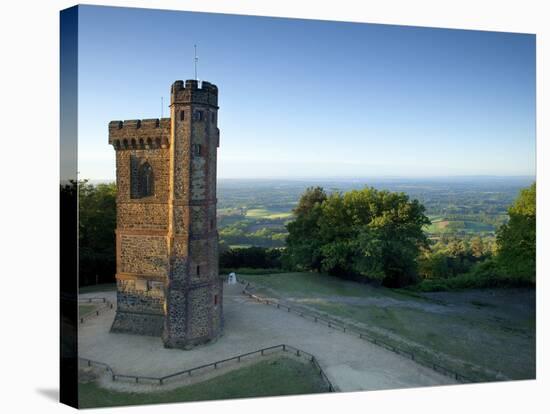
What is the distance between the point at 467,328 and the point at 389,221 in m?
9.02

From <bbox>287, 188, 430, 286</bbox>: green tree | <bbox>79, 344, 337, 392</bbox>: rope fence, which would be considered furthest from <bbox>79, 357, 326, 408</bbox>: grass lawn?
<bbox>287, 188, 430, 286</bbox>: green tree

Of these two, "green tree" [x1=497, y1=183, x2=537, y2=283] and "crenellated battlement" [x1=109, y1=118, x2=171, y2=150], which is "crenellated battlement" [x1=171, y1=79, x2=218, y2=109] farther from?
"green tree" [x1=497, y1=183, x2=537, y2=283]

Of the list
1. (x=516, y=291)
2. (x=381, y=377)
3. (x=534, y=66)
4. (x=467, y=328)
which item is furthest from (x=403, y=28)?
(x=516, y=291)

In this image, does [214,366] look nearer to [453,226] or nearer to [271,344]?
[271,344]

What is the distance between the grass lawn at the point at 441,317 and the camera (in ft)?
54.7

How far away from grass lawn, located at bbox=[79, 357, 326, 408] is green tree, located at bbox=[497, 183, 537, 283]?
500 inches

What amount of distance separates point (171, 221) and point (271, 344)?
5526 mm

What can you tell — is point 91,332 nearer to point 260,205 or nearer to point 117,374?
point 117,374

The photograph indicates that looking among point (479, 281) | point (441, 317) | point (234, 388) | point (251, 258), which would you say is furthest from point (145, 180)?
point (479, 281)

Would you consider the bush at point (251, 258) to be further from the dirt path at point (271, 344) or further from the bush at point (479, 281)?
the dirt path at point (271, 344)

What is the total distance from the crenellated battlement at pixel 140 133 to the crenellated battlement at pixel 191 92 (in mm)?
945

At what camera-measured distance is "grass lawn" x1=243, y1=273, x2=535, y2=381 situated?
16.7 meters

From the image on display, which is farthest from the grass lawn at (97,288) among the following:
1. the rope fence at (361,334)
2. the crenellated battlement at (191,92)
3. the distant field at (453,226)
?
the distant field at (453,226)

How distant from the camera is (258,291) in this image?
25.5 metres
